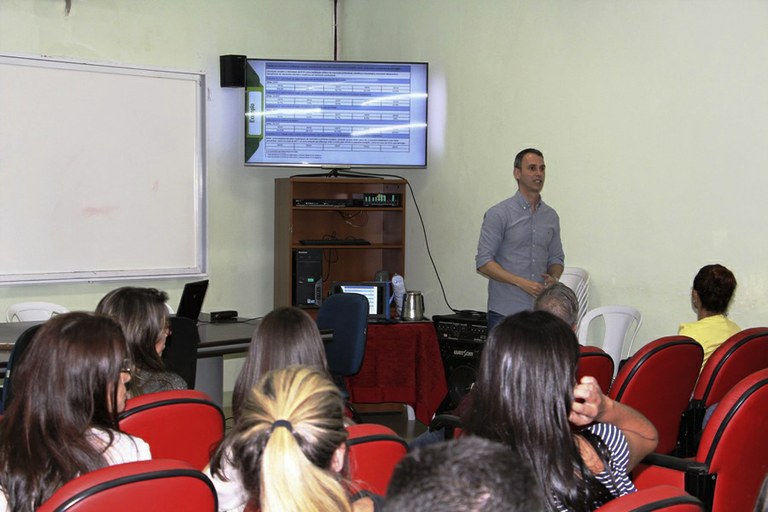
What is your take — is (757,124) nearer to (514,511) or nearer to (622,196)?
(622,196)

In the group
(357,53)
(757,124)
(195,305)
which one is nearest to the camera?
(757,124)

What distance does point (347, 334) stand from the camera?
530cm

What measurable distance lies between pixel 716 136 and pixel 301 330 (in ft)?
9.85

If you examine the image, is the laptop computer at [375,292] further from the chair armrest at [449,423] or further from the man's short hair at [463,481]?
the man's short hair at [463,481]

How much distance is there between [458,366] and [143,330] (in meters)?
2.91

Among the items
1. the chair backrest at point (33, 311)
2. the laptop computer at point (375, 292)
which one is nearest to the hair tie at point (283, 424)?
the chair backrest at point (33, 311)

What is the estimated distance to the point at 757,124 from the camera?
14.9 ft

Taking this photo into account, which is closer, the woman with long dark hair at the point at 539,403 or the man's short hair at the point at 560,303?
the woman with long dark hair at the point at 539,403

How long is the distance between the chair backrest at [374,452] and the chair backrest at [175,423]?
0.46 meters

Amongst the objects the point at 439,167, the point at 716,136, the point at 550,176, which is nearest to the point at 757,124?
the point at 716,136

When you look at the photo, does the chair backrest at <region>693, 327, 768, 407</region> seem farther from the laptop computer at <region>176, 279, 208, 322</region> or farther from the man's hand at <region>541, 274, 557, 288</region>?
the laptop computer at <region>176, 279, 208, 322</region>

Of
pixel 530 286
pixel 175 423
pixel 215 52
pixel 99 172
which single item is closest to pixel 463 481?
pixel 175 423

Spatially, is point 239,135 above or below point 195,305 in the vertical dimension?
above

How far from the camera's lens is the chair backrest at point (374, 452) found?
2080mm
